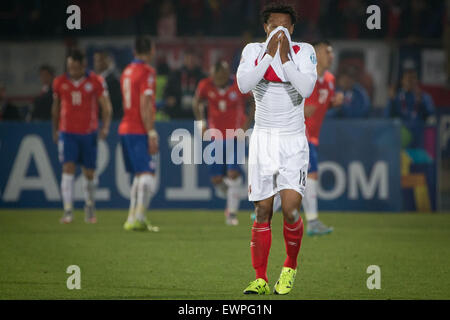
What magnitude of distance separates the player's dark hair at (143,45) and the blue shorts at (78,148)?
1.76 meters

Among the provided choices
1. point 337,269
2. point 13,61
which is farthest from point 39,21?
point 337,269

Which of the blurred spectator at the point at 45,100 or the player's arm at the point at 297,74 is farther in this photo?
the blurred spectator at the point at 45,100

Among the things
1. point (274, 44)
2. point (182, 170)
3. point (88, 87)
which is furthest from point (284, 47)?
point (182, 170)

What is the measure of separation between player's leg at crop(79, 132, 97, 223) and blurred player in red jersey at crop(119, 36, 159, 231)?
3.67 feet

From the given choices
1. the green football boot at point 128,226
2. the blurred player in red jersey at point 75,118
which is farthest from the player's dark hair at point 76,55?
the green football boot at point 128,226

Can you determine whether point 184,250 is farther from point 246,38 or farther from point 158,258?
point 246,38

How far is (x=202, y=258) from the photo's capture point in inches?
343

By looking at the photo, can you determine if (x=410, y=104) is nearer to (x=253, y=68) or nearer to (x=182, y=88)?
(x=182, y=88)

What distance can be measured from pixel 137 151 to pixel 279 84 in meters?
4.87

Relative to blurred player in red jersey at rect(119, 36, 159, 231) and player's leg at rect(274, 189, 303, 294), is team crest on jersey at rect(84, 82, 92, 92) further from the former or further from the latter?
player's leg at rect(274, 189, 303, 294)

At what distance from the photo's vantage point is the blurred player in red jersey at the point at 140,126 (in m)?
10.9

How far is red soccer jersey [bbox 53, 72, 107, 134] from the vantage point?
1205 cm

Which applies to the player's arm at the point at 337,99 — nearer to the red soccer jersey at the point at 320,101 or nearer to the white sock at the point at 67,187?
the red soccer jersey at the point at 320,101

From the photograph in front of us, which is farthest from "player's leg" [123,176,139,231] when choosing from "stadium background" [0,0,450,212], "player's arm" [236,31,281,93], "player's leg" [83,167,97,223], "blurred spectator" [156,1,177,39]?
"blurred spectator" [156,1,177,39]
